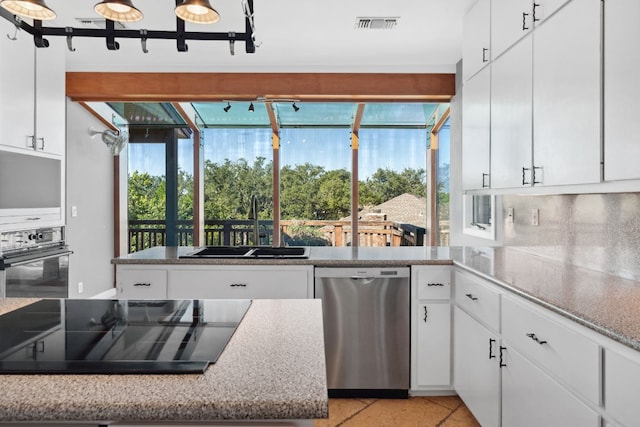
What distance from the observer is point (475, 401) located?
2.29m

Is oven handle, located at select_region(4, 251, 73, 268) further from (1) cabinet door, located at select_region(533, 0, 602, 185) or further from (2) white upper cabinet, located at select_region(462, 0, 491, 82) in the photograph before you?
(2) white upper cabinet, located at select_region(462, 0, 491, 82)

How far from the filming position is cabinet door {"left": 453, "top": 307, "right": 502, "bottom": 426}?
2.02 meters

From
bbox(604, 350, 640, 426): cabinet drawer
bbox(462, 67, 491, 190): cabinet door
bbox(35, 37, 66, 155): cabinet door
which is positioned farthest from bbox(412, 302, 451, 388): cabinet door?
bbox(35, 37, 66, 155): cabinet door

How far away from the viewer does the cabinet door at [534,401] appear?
53.1 inches

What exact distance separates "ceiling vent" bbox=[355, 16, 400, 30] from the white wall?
10.5 feet

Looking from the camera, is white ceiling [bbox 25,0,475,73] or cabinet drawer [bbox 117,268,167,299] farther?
white ceiling [bbox 25,0,475,73]

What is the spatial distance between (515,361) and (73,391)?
163 cm

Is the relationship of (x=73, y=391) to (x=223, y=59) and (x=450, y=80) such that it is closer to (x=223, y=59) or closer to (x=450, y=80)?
(x=223, y=59)

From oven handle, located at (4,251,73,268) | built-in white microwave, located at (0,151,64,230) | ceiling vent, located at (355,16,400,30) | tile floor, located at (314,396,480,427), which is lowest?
tile floor, located at (314,396,480,427)

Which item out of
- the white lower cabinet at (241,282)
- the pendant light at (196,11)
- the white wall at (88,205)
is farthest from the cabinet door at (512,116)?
the white wall at (88,205)

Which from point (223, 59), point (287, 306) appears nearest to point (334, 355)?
point (287, 306)

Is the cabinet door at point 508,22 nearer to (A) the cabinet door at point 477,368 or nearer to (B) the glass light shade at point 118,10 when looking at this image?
(A) the cabinet door at point 477,368

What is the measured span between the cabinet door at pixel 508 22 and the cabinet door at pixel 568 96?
0.47 feet

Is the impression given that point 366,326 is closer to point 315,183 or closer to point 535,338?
point 535,338
